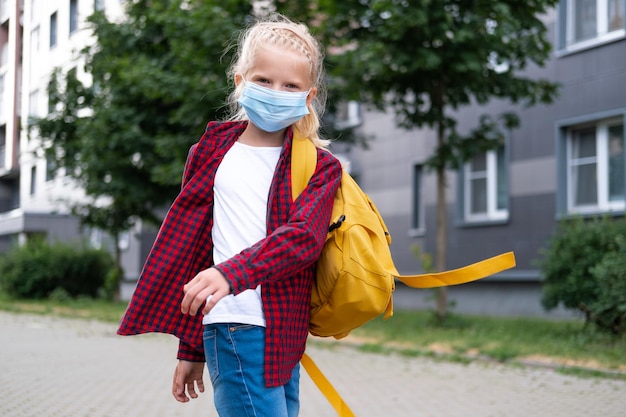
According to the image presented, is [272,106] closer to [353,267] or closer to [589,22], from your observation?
[353,267]

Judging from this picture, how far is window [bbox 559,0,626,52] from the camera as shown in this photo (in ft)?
50.4

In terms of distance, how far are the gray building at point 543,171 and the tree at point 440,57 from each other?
1.09 meters

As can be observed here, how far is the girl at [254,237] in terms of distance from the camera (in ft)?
7.28

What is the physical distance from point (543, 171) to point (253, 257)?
1531 cm

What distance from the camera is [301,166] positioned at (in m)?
2.33

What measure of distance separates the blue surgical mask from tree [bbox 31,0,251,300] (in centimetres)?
1028

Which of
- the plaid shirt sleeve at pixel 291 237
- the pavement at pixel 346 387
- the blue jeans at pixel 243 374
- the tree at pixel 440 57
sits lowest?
the pavement at pixel 346 387

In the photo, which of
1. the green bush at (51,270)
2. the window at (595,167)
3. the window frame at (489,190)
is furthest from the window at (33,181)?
the window at (595,167)

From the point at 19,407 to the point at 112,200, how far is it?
14236mm

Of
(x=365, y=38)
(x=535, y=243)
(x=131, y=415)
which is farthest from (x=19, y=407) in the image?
(x=535, y=243)

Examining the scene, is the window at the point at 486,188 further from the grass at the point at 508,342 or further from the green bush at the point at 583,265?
the green bush at the point at 583,265

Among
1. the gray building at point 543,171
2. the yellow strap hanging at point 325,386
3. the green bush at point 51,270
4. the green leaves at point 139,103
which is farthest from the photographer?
the green bush at point 51,270

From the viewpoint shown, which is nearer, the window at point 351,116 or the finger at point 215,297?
the finger at point 215,297

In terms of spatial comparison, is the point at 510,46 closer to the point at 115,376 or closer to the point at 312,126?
the point at 115,376
